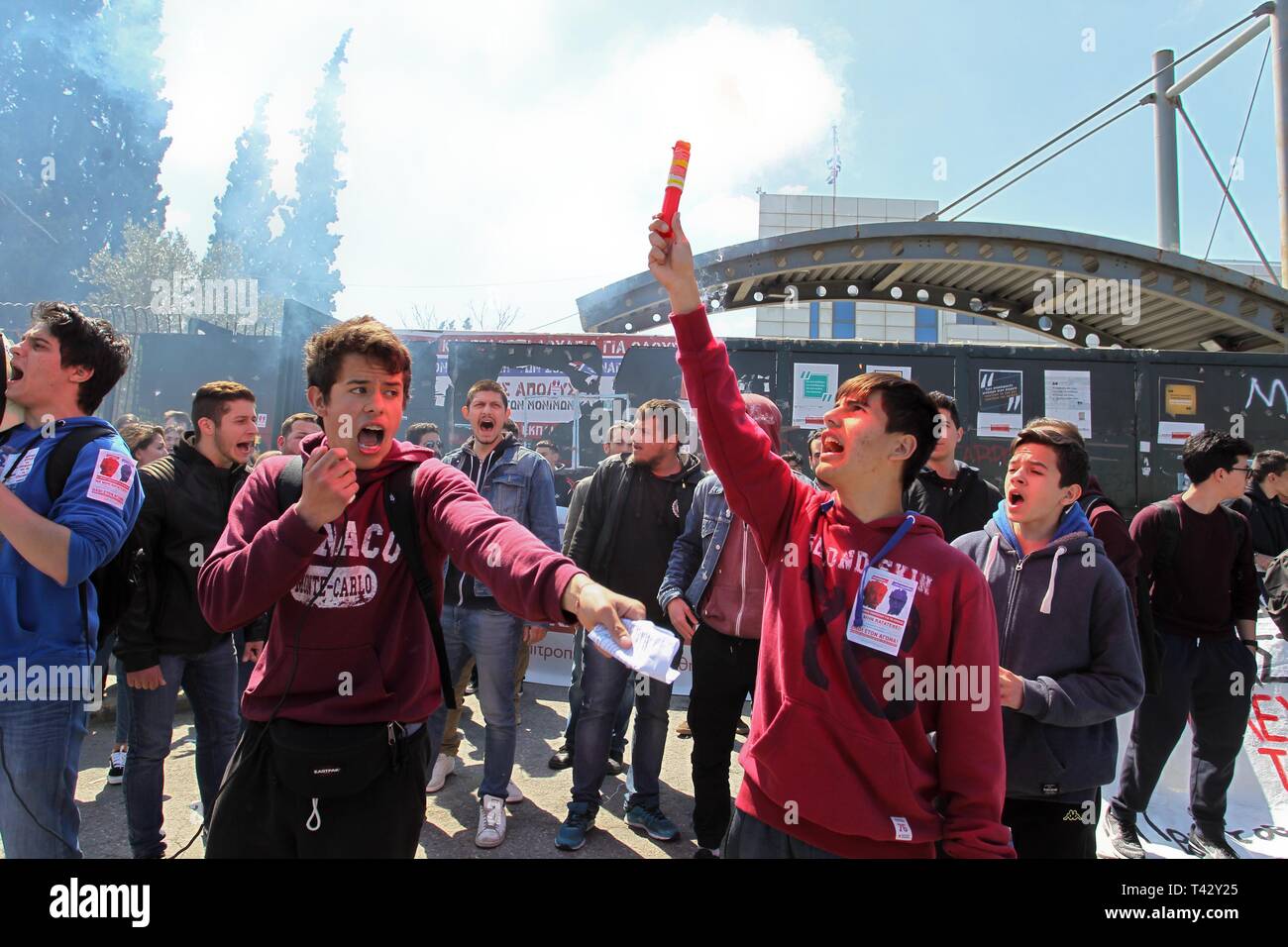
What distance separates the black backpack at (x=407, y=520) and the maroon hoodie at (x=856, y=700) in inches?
Answer: 32.2

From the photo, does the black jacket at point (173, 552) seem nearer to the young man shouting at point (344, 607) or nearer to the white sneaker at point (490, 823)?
the white sneaker at point (490, 823)

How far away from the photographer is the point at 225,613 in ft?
5.77

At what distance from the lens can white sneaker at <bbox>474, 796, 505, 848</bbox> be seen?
12.5 ft

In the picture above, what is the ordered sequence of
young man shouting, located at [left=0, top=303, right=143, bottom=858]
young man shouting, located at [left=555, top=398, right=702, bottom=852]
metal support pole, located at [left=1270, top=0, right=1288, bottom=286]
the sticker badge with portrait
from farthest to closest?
metal support pole, located at [left=1270, top=0, right=1288, bottom=286] < young man shouting, located at [left=555, top=398, right=702, bottom=852] < young man shouting, located at [left=0, top=303, right=143, bottom=858] < the sticker badge with portrait

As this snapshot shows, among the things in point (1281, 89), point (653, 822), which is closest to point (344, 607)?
point (653, 822)

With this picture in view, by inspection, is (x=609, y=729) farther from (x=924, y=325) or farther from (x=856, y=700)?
(x=924, y=325)

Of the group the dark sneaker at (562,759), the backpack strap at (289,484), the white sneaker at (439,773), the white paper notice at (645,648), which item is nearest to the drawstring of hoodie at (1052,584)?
the white paper notice at (645,648)

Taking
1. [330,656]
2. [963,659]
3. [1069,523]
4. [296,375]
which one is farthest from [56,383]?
[296,375]

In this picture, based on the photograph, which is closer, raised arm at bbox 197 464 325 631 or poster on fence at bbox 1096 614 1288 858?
raised arm at bbox 197 464 325 631

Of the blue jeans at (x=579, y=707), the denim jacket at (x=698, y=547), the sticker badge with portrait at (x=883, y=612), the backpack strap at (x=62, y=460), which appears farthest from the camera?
the blue jeans at (x=579, y=707)

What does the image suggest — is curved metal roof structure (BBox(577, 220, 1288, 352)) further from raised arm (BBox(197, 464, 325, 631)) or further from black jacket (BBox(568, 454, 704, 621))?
raised arm (BBox(197, 464, 325, 631))

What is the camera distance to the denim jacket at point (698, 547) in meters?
3.77

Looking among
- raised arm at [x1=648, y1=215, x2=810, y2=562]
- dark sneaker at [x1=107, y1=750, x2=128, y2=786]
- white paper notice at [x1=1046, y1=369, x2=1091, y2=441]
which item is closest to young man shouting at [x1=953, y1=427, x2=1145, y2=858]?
raised arm at [x1=648, y1=215, x2=810, y2=562]
